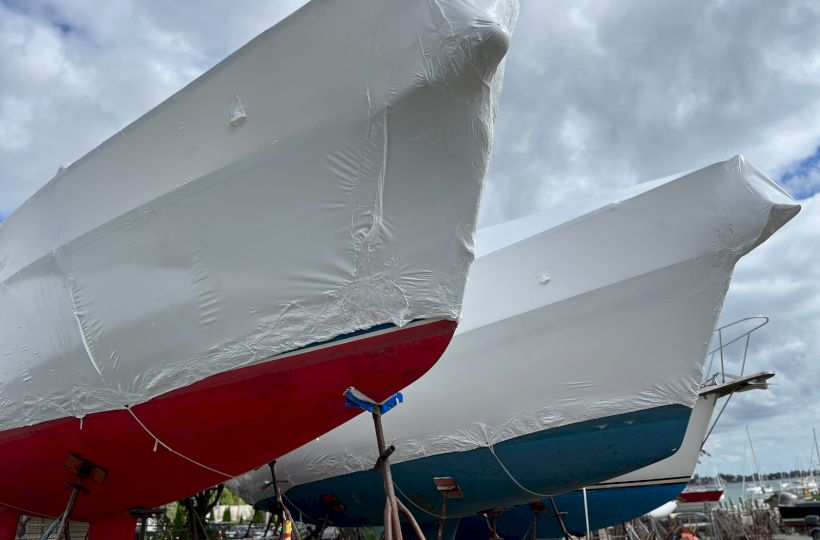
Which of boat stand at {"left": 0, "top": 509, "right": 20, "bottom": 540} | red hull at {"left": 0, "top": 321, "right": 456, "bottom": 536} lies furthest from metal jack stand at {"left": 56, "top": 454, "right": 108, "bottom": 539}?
boat stand at {"left": 0, "top": 509, "right": 20, "bottom": 540}

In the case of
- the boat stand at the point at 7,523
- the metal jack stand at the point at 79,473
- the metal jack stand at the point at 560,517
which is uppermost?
Result: the metal jack stand at the point at 79,473

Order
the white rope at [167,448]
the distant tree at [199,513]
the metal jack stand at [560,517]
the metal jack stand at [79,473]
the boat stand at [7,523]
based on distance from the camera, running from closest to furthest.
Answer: the white rope at [167,448]
the metal jack stand at [79,473]
the boat stand at [7,523]
the metal jack stand at [560,517]
the distant tree at [199,513]

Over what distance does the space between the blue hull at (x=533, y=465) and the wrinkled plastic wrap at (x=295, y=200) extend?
112 inches

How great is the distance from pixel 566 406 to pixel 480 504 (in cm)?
160

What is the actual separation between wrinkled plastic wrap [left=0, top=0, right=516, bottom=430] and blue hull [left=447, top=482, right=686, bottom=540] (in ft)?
18.1

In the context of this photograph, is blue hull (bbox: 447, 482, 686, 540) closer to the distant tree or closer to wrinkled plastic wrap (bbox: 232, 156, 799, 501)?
wrinkled plastic wrap (bbox: 232, 156, 799, 501)

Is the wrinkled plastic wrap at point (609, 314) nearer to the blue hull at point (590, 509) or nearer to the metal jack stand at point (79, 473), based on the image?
the blue hull at point (590, 509)

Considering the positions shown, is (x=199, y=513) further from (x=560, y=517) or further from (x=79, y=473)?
(x=79, y=473)

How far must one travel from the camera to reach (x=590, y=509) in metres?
8.34

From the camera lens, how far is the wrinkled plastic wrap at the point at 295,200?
3.37 meters

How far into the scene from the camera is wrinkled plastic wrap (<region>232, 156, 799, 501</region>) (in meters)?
5.67

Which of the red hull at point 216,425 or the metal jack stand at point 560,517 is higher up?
the red hull at point 216,425

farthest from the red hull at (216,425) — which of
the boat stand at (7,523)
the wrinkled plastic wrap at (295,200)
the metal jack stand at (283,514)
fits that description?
the boat stand at (7,523)

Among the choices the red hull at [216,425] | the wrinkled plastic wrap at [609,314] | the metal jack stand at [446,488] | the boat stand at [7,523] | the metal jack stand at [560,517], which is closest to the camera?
the red hull at [216,425]
